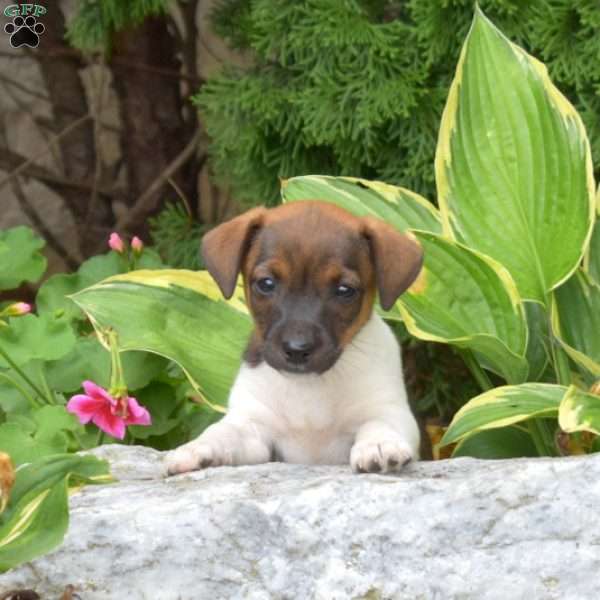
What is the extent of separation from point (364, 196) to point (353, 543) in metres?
1.89

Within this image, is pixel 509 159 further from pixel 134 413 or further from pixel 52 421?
pixel 52 421

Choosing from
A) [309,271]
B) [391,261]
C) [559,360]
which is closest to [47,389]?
[309,271]

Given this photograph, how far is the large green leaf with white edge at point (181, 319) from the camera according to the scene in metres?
4.39

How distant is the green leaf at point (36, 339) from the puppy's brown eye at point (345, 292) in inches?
41.9

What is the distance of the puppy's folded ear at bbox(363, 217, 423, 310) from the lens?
11.7 feet

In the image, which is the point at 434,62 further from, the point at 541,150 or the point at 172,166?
the point at 172,166

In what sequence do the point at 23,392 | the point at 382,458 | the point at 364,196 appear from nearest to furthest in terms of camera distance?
the point at 382,458
the point at 23,392
the point at 364,196

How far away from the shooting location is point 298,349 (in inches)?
134

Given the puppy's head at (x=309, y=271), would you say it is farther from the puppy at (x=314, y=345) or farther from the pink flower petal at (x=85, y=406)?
the pink flower petal at (x=85, y=406)

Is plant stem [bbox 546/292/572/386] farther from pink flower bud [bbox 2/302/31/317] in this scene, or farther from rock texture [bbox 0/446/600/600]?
pink flower bud [bbox 2/302/31/317]

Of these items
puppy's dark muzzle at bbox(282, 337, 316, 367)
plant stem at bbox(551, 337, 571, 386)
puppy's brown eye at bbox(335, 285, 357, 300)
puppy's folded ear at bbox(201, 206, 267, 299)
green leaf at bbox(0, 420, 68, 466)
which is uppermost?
puppy's folded ear at bbox(201, 206, 267, 299)

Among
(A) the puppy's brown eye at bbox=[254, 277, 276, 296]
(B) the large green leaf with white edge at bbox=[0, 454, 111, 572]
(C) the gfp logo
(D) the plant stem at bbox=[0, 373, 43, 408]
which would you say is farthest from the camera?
(C) the gfp logo

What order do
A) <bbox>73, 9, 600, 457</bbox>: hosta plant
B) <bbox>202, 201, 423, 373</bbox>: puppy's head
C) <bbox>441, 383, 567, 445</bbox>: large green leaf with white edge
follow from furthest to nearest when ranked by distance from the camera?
1. <bbox>73, 9, 600, 457</bbox>: hosta plant
2. <bbox>441, 383, 567, 445</bbox>: large green leaf with white edge
3. <bbox>202, 201, 423, 373</bbox>: puppy's head

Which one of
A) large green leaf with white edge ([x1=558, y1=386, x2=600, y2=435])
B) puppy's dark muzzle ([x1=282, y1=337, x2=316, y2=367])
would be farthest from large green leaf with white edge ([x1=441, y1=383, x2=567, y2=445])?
puppy's dark muzzle ([x1=282, y1=337, x2=316, y2=367])
